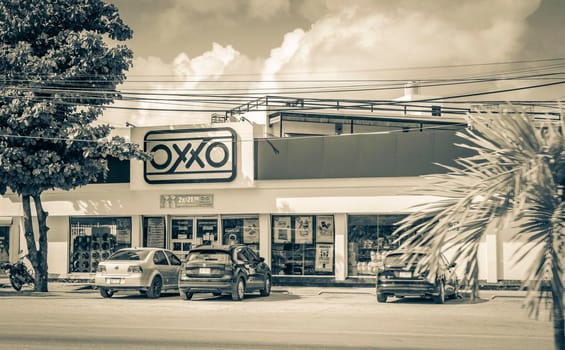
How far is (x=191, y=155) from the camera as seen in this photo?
29312mm

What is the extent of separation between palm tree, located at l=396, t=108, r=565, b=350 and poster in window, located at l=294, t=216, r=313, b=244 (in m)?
23.4

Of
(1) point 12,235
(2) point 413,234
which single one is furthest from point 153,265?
(2) point 413,234

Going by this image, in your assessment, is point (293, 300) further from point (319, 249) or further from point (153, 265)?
point (319, 249)

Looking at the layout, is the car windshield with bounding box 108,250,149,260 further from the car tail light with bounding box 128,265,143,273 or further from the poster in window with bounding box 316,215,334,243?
the poster in window with bounding box 316,215,334,243

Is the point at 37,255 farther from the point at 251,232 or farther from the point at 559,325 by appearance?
the point at 559,325

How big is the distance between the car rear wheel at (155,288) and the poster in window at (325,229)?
774 cm

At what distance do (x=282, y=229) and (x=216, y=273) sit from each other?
791cm

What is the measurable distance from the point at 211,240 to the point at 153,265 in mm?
6984

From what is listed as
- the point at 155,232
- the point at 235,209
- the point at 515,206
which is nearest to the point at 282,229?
the point at 235,209

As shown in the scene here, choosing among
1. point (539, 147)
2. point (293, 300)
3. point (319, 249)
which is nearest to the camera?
point (539, 147)

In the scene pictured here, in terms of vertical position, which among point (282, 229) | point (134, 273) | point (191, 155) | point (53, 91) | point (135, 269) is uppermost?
point (53, 91)

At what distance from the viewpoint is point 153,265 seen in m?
22.5

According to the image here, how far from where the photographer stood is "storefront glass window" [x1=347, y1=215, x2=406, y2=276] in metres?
27.7

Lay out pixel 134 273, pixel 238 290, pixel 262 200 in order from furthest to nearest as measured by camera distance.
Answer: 1. pixel 262 200
2. pixel 134 273
3. pixel 238 290
